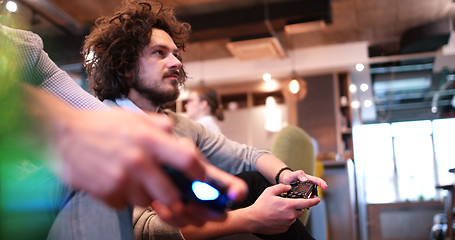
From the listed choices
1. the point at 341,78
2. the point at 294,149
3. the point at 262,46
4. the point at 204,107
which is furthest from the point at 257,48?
the point at 294,149

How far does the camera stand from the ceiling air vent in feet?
19.9

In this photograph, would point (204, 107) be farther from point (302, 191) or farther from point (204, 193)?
point (204, 193)

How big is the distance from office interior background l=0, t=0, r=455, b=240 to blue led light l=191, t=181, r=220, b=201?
3.45m

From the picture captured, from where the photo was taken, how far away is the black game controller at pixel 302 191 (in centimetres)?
99

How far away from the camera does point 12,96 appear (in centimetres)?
45

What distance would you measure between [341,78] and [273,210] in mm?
7070

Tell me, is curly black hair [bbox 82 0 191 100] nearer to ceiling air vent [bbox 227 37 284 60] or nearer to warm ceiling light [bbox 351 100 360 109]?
ceiling air vent [bbox 227 37 284 60]

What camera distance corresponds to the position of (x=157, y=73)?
63.5 inches

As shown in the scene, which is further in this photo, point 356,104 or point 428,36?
point 356,104

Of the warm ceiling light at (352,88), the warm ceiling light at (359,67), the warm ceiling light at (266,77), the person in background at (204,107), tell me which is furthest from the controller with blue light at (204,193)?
the warm ceiling light at (352,88)

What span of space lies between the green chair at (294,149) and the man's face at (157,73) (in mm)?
477

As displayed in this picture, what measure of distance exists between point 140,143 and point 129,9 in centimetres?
143

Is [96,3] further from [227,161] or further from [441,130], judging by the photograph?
[441,130]

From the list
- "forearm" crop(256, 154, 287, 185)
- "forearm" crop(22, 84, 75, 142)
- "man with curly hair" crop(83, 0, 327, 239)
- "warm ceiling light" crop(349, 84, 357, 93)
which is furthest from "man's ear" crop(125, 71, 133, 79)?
"warm ceiling light" crop(349, 84, 357, 93)
